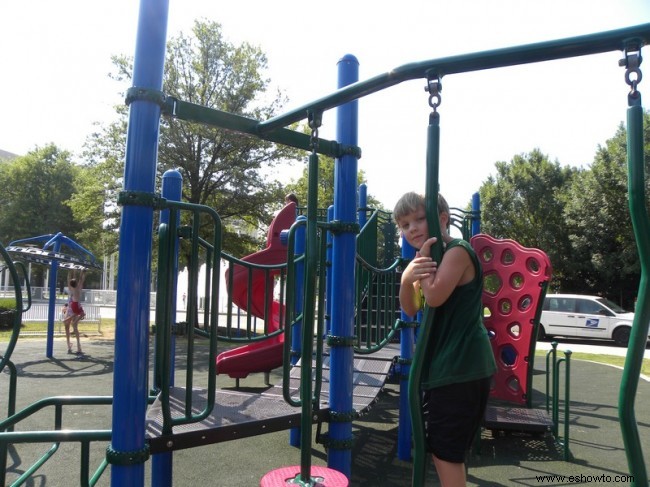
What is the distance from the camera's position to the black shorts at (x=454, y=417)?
5.05 ft

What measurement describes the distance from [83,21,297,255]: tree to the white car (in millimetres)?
8626

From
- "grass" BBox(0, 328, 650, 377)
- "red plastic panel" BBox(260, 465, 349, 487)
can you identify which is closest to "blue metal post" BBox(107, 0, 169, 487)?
"red plastic panel" BBox(260, 465, 349, 487)

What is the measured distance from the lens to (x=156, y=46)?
1850 millimetres

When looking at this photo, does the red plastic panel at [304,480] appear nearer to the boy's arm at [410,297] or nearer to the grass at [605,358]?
the boy's arm at [410,297]

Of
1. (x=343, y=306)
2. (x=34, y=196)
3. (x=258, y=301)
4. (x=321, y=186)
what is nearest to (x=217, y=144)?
(x=321, y=186)

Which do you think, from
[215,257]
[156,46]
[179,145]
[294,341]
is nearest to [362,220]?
[294,341]

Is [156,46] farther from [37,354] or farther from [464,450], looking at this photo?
[37,354]

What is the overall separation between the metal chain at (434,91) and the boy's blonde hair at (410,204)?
31 centimetres

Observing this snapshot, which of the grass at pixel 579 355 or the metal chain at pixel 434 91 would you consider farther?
the grass at pixel 579 355

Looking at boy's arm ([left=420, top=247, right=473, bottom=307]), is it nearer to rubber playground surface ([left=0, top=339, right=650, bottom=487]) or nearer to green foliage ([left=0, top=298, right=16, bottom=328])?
rubber playground surface ([left=0, top=339, right=650, bottom=487])

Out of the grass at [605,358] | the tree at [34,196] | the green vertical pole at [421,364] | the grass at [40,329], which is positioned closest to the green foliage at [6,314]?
the grass at [40,329]

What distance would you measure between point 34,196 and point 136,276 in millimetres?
35940

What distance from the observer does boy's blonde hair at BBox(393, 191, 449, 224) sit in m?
1.57

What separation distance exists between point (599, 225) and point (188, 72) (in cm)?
1711
